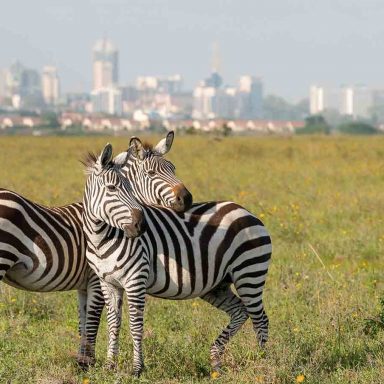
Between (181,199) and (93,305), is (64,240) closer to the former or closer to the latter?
(93,305)

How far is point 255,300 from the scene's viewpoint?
7137mm

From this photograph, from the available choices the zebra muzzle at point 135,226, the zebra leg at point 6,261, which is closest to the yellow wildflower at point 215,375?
the zebra muzzle at point 135,226

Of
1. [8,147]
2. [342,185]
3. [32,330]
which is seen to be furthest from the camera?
[8,147]

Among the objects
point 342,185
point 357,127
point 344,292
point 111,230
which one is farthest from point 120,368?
point 357,127

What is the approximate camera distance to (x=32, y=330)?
8.31 m

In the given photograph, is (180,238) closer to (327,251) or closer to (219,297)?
(219,297)

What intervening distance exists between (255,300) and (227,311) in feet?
1.05

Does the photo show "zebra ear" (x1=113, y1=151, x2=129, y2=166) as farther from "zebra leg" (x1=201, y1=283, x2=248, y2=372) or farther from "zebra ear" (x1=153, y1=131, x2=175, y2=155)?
"zebra leg" (x1=201, y1=283, x2=248, y2=372)

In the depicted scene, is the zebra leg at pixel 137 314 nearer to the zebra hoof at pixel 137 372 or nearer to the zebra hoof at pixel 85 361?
the zebra hoof at pixel 137 372

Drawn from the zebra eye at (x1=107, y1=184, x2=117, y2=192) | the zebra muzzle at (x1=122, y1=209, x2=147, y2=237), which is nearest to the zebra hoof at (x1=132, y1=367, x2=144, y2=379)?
the zebra muzzle at (x1=122, y1=209, x2=147, y2=237)

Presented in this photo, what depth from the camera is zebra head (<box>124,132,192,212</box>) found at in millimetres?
6848

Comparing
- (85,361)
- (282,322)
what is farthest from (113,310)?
(282,322)

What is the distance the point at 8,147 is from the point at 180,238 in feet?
113

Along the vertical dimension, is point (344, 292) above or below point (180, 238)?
below
